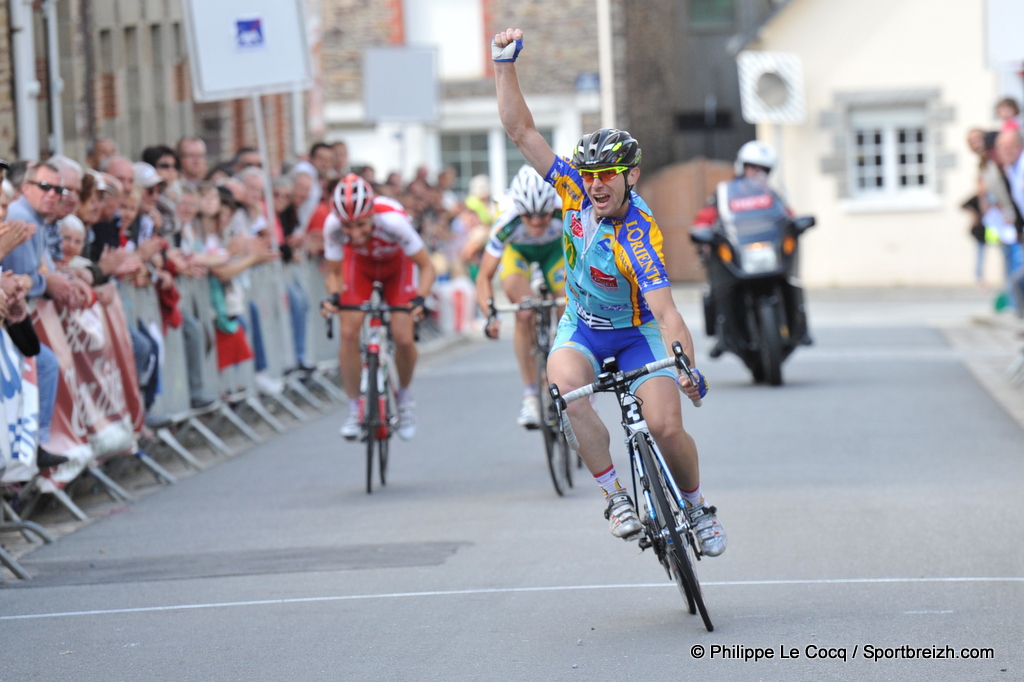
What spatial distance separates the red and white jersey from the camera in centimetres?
1135

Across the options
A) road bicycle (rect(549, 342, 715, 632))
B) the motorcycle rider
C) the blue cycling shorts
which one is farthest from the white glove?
the motorcycle rider

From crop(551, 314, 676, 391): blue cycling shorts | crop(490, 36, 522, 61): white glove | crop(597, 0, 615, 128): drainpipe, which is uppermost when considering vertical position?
crop(597, 0, 615, 128): drainpipe

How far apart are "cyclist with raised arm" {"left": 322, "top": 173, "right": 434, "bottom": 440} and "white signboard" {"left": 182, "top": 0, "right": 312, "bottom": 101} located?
4.88 meters

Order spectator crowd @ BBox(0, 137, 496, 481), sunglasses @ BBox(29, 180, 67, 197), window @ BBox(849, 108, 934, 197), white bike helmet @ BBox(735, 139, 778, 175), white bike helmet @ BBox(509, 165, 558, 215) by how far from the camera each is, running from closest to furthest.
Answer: spectator crowd @ BBox(0, 137, 496, 481) < sunglasses @ BBox(29, 180, 67, 197) < white bike helmet @ BBox(509, 165, 558, 215) < white bike helmet @ BBox(735, 139, 778, 175) < window @ BBox(849, 108, 934, 197)

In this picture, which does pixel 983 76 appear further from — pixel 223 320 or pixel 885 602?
pixel 885 602

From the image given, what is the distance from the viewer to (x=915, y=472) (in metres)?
10.6

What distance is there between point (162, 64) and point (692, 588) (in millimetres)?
15150

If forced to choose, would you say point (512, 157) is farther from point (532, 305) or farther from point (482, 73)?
point (532, 305)

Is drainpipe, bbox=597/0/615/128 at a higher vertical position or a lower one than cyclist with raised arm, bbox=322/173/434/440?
higher

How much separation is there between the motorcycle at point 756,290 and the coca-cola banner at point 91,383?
631 cm

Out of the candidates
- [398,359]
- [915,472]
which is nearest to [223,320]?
[398,359]

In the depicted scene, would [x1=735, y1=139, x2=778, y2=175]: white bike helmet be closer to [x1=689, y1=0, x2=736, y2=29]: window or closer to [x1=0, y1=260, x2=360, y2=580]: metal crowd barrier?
[x1=0, y1=260, x2=360, y2=580]: metal crowd barrier

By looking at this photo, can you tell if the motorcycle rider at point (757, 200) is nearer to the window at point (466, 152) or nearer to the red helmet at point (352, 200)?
the red helmet at point (352, 200)

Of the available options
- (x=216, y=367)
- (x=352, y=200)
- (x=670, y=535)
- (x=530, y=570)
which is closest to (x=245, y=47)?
(x=216, y=367)
